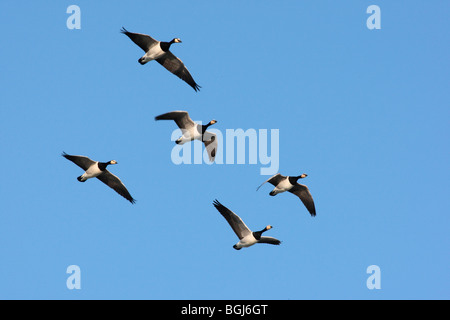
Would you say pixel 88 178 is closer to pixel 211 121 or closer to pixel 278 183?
pixel 211 121

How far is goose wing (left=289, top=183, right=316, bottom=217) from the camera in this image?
92.5ft

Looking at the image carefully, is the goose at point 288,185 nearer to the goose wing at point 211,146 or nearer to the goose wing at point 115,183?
the goose wing at point 211,146

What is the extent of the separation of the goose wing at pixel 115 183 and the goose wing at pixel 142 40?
182 inches

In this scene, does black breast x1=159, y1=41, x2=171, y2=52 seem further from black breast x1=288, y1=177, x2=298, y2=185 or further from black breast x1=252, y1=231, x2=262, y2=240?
black breast x1=252, y1=231, x2=262, y2=240

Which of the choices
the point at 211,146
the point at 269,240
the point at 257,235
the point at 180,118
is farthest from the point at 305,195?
the point at 180,118

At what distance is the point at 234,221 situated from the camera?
25609 mm

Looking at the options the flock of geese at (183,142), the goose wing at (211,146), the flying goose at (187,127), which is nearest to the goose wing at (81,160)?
the flock of geese at (183,142)

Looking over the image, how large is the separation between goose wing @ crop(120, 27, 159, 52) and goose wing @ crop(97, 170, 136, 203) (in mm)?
4634

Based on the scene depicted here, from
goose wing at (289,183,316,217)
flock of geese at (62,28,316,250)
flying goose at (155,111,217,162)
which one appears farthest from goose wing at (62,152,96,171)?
goose wing at (289,183,316,217)

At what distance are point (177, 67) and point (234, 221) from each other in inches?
250
